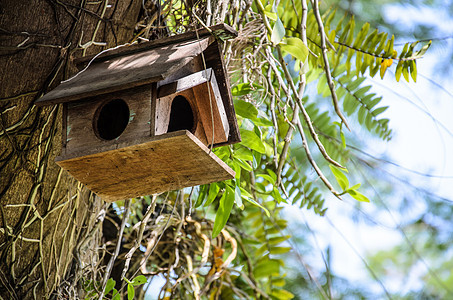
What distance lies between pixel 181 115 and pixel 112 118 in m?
0.18

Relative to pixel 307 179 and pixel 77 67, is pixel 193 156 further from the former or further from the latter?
pixel 307 179

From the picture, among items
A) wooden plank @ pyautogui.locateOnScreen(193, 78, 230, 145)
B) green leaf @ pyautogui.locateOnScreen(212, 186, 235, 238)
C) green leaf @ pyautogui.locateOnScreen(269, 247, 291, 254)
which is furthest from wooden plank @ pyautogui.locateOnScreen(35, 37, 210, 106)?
green leaf @ pyautogui.locateOnScreen(269, 247, 291, 254)

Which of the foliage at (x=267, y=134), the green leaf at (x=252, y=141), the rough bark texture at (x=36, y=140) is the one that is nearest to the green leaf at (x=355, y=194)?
the foliage at (x=267, y=134)

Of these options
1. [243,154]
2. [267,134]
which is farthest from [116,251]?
[267,134]

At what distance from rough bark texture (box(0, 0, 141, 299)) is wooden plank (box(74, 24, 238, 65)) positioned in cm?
13

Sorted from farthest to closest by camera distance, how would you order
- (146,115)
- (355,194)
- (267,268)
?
(267,268) < (355,194) < (146,115)

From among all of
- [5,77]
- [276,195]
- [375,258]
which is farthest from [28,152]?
[375,258]

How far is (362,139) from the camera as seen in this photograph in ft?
8.25

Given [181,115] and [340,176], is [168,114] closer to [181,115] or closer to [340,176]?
[181,115]

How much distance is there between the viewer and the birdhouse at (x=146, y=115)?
1.21 meters

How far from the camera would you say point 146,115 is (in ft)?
4.00

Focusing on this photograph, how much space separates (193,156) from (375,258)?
2963 millimetres

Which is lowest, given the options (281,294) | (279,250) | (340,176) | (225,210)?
(281,294)

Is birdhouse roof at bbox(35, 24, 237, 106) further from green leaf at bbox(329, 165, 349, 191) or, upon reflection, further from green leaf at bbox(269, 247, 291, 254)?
green leaf at bbox(269, 247, 291, 254)
